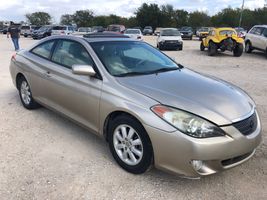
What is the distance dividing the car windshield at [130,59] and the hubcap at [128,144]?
2.54ft

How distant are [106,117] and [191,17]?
255ft

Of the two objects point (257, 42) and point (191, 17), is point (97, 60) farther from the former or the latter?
point (191, 17)

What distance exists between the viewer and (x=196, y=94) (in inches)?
141

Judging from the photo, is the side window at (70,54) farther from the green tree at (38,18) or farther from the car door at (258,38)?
the green tree at (38,18)

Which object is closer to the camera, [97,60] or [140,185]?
[140,185]

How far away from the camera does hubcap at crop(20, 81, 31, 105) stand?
5.77 metres

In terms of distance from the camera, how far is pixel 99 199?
3.16 meters

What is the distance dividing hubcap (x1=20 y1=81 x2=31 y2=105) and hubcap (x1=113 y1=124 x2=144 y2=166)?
267 centimetres

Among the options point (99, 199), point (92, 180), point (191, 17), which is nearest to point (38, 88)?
point (92, 180)

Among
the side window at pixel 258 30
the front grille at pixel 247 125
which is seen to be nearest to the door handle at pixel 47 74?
the front grille at pixel 247 125

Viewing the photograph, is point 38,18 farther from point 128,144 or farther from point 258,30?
point 128,144

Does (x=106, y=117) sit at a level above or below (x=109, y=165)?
above

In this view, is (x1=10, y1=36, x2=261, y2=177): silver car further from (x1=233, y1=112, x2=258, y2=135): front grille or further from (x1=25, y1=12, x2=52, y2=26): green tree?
(x1=25, y1=12, x2=52, y2=26): green tree

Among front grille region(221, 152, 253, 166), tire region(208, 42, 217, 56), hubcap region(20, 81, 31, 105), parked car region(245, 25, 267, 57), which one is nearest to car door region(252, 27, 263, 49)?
parked car region(245, 25, 267, 57)
